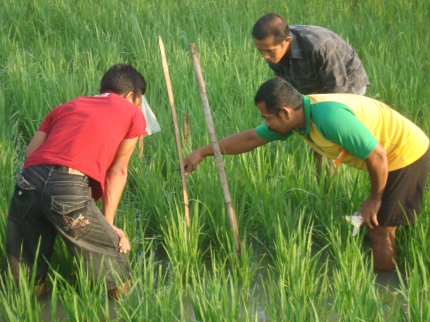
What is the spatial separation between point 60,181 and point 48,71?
8.57ft

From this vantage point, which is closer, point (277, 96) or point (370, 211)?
point (277, 96)

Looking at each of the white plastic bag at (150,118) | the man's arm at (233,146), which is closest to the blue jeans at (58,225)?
the man's arm at (233,146)

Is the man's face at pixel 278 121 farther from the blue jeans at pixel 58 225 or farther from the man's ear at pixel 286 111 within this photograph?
the blue jeans at pixel 58 225

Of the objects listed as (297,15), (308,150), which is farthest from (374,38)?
(308,150)

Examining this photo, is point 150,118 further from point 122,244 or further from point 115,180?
point 122,244

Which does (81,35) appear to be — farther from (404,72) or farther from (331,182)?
(331,182)

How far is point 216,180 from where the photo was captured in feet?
12.5

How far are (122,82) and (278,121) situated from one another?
0.72 meters

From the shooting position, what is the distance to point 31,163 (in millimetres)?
2979

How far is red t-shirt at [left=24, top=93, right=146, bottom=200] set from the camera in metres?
2.95

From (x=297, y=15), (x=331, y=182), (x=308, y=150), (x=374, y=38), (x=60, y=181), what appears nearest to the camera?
(x=60, y=181)

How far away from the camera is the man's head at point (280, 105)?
2.97 meters

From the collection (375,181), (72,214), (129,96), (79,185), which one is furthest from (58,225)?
(375,181)

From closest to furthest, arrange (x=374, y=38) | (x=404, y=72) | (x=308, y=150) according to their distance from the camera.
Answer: (x=308, y=150)
(x=404, y=72)
(x=374, y=38)
